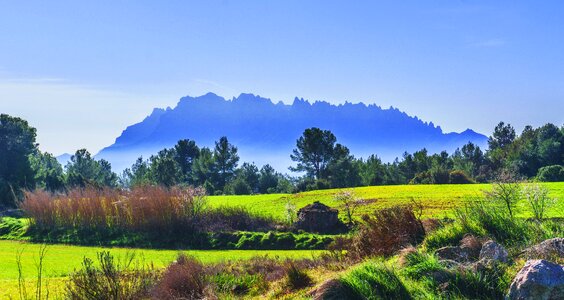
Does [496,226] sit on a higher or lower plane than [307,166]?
lower

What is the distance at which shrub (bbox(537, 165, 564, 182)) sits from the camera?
6322 centimetres

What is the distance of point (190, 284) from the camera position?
37.0ft

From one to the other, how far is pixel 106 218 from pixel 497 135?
94.8 meters

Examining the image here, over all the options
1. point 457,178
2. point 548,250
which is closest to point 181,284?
point 548,250

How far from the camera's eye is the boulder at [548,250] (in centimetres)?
817

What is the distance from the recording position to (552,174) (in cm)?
6406

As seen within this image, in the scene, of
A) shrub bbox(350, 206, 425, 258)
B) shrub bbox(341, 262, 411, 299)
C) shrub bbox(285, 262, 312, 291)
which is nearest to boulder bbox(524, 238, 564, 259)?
shrub bbox(341, 262, 411, 299)

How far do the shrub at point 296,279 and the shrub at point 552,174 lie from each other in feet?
200

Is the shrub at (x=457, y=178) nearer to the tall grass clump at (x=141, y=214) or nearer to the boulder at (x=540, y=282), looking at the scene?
the tall grass clump at (x=141, y=214)

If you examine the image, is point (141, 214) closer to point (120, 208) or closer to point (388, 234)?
point (120, 208)

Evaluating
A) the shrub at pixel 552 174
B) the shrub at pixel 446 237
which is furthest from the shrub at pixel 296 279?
the shrub at pixel 552 174

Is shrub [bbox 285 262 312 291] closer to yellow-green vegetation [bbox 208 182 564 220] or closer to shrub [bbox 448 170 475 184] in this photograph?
yellow-green vegetation [bbox 208 182 564 220]

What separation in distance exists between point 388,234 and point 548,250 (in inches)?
163

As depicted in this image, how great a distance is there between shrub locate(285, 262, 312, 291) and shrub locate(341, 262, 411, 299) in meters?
2.62
